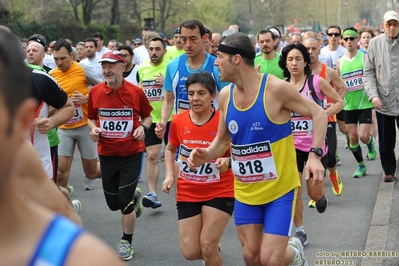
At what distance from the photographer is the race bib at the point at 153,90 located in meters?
10.9

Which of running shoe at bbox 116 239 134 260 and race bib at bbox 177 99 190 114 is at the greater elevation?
race bib at bbox 177 99 190 114

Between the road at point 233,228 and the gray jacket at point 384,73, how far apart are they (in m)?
1.15

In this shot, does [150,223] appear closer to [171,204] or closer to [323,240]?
[171,204]

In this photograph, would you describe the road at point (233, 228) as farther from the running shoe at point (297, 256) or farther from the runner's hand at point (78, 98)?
the runner's hand at point (78, 98)

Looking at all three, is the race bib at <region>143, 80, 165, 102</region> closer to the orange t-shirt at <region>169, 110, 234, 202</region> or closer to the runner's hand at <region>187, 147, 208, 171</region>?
the orange t-shirt at <region>169, 110, 234, 202</region>

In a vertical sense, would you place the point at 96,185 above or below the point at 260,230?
below

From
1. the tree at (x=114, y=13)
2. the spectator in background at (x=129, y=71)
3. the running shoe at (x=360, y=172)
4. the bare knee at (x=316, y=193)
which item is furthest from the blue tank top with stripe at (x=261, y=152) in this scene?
the tree at (x=114, y=13)

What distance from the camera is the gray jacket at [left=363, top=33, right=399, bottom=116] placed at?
10.2m

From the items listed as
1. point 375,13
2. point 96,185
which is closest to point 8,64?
point 96,185

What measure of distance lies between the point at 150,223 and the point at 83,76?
2178 mm

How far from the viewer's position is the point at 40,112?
644 cm

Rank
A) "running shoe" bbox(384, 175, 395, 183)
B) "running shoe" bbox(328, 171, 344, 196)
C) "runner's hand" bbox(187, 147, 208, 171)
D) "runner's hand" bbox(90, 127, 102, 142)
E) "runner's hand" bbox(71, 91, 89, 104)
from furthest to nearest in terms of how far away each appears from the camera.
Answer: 1. "running shoe" bbox(384, 175, 395, 183)
2. "running shoe" bbox(328, 171, 344, 196)
3. "runner's hand" bbox(71, 91, 89, 104)
4. "runner's hand" bbox(90, 127, 102, 142)
5. "runner's hand" bbox(187, 147, 208, 171)

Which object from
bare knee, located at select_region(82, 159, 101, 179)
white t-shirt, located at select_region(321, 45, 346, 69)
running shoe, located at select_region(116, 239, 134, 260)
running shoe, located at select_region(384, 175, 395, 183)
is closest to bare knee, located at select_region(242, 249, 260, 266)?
running shoe, located at select_region(116, 239, 134, 260)

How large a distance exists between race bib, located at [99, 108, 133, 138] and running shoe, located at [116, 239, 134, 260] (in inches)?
41.0
